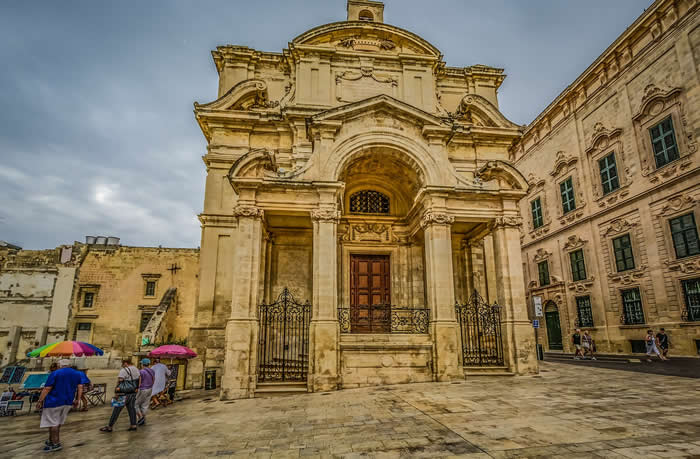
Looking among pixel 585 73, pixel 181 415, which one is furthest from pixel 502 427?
pixel 585 73

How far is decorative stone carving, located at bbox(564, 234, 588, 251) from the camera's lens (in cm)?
2234

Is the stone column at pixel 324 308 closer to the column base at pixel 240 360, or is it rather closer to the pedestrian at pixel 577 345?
the column base at pixel 240 360

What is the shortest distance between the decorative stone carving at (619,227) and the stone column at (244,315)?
18.1 metres

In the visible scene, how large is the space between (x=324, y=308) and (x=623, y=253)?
55.7 ft

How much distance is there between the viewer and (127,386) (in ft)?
23.9

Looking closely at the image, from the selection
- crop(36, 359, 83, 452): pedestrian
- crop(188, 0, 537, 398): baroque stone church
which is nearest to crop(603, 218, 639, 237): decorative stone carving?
crop(188, 0, 537, 398): baroque stone church

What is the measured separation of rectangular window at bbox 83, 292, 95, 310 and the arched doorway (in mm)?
30375

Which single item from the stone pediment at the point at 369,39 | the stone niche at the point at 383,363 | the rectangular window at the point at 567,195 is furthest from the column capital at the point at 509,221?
the rectangular window at the point at 567,195

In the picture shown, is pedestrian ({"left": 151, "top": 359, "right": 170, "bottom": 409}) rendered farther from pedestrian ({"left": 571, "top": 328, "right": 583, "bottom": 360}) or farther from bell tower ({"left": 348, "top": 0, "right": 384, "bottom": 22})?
pedestrian ({"left": 571, "top": 328, "right": 583, "bottom": 360})

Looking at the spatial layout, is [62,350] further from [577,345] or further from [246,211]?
[577,345]

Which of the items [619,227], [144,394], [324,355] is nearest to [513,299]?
[324,355]

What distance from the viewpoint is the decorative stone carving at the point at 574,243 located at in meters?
22.3

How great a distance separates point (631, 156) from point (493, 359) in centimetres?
1363

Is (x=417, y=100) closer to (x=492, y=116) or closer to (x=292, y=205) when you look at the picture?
(x=492, y=116)
